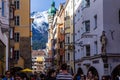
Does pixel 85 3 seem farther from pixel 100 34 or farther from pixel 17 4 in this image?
pixel 17 4

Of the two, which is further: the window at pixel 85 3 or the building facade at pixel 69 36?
the building facade at pixel 69 36

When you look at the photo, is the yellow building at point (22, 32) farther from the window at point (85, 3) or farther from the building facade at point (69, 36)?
the window at point (85, 3)

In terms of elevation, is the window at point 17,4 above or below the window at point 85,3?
above

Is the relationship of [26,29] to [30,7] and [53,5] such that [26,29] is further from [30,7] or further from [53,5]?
[53,5]

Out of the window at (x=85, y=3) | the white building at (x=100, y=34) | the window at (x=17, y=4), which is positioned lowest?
the white building at (x=100, y=34)

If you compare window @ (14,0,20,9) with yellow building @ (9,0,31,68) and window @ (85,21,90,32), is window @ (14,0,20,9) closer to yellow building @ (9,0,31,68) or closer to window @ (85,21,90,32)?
yellow building @ (9,0,31,68)

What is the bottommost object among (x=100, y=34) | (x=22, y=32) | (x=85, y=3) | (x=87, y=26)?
(x=100, y=34)

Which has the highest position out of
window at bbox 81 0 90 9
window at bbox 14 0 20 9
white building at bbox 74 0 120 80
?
window at bbox 14 0 20 9

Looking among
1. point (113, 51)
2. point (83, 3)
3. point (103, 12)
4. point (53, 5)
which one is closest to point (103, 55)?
point (113, 51)

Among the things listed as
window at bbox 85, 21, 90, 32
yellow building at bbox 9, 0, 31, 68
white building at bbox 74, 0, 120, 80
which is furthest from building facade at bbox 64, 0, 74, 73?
white building at bbox 74, 0, 120, 80

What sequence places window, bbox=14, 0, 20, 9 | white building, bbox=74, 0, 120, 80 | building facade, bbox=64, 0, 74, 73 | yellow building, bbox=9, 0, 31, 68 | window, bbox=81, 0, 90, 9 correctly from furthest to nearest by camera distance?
window, bbox=14, 0, 20, 9 → yellow building, bbox=9, 0, 31, 68 → building facade, bbox=64, 0, 74, 73 → window, bbox=81, 0, 90, 9 → white building, bbox=74, 0, 120, 80

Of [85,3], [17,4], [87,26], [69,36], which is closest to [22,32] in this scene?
[17,4]

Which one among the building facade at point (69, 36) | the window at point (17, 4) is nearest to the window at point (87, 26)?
the building facade at point (69, 36)

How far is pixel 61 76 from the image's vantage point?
15.8 meters
